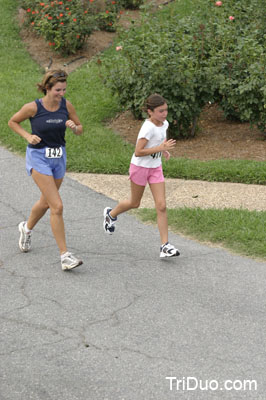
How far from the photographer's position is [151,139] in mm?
6344

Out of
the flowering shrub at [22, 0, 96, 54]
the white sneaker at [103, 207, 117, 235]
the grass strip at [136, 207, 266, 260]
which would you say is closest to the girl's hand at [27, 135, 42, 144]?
the white sneaker at [103, 207, 117, 235]

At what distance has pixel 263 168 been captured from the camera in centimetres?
899

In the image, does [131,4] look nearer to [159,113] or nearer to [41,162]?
[159,113]

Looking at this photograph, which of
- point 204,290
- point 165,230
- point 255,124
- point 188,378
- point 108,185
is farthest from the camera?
point 255,124

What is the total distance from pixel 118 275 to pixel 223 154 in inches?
171

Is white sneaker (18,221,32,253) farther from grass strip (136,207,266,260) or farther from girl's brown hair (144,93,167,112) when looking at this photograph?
girl's brown hair (144,93,167,112)

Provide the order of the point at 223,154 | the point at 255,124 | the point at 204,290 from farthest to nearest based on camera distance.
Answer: the point at 255,124, the point at 223,154, the point at 204,290

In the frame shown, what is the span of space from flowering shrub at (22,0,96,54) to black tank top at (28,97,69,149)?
889 centimetres

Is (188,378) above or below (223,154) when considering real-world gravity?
above

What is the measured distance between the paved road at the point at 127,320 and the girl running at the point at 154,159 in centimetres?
35

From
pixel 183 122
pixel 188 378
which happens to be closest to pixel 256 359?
pixel 188 378

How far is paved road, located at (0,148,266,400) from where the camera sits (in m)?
4.46

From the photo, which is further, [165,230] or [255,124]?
[255,124]

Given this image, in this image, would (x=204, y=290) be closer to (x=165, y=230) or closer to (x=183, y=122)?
(x=165, y=230)
